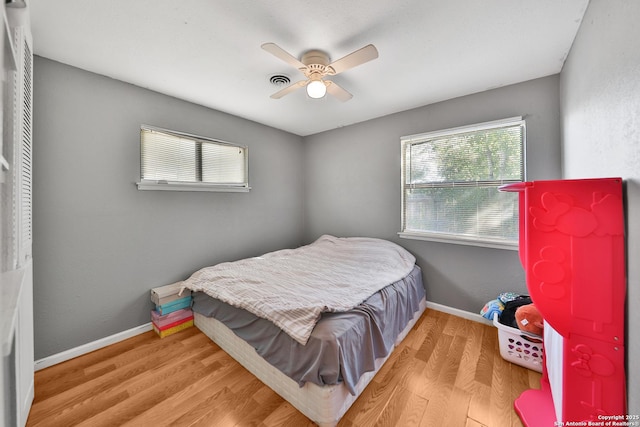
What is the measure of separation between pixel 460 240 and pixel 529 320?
0.90 metres

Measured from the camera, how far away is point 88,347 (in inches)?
78.0

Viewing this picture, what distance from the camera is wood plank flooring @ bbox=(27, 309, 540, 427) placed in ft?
4.53

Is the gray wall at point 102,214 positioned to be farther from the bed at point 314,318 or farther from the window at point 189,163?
the bed at point 314,318

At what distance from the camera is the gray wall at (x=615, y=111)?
84 cm

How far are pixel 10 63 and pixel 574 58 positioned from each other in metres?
3.09

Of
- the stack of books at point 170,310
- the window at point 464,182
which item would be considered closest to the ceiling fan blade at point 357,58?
the window at point 464,182

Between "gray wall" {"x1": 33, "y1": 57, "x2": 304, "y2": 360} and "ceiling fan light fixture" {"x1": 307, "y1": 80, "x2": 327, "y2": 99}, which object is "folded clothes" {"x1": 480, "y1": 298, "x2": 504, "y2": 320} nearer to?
"ceiling fan light fixture" {"x1": 307, "y1": 80, "x2": 327, "y2": 99}

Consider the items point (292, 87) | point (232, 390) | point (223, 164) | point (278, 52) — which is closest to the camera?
point (278, 52)

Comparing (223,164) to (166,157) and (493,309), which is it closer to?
(166,157)

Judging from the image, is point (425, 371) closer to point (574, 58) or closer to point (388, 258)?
point (388, 258)

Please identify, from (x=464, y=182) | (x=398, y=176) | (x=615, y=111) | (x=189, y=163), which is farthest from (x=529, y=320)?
(x=189, y=163)

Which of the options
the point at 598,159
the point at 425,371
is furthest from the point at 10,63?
the point at 425,371

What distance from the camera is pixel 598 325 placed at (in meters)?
0.92

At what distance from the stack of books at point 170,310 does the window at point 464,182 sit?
246 cm
